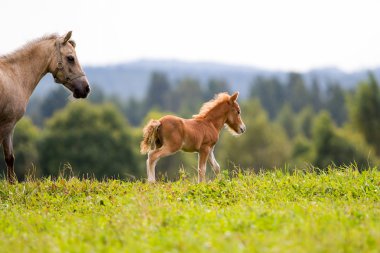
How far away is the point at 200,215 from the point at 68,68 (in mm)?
5120

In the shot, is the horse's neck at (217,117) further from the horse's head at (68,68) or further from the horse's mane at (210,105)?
the horse's head at (68,68)

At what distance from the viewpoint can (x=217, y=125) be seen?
13.4m

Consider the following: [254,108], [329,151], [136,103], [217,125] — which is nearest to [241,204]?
[217,125]

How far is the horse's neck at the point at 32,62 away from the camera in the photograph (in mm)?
11867

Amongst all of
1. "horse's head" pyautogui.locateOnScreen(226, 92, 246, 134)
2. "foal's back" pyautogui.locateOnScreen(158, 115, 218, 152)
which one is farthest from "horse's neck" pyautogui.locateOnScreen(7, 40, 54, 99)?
"horse's head" pyautogui.locateOnScreen(226, 92, 246, 134)

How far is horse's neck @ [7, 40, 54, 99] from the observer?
11.9 m

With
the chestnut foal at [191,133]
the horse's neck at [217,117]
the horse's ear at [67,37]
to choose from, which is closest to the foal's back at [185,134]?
the chestnut foal at [191,133]

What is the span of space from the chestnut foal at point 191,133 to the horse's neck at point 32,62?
2.22m

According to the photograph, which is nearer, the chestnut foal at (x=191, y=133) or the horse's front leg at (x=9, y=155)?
the horse's front leg at (x=9, y=155)

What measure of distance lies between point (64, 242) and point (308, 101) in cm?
13417

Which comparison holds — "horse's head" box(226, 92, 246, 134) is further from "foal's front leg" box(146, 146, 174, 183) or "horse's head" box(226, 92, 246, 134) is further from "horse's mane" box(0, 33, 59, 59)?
"horse's mane" box(0, 33, 59, 59)

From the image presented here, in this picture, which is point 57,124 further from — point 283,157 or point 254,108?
point 254,108

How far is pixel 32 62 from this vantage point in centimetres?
1199

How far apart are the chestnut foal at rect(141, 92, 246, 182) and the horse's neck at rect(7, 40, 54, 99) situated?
7.29 feet
